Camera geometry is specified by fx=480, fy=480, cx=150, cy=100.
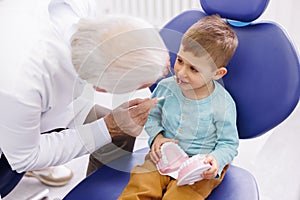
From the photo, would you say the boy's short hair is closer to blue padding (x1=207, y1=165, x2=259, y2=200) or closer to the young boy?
the young boy

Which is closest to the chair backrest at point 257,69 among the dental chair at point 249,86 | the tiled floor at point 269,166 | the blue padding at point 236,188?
the dental chair at point 249,86

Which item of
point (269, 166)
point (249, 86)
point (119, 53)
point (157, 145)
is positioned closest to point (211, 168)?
point (157, 145)

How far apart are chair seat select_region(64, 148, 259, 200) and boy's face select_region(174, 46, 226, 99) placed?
28 centimetres

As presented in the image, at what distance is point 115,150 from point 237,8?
532 mm

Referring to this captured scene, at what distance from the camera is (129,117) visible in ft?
4.13

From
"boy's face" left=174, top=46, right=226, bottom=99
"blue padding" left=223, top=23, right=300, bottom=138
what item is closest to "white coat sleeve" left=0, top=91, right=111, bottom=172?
"boy's face" left=174, top=46, right=226, bottom=99

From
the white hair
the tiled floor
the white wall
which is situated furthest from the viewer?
the white wall

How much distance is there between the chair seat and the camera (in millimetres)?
1333

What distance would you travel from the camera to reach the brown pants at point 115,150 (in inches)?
52.9

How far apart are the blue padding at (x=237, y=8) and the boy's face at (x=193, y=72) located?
20 cm

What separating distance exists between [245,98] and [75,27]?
1.74 feet

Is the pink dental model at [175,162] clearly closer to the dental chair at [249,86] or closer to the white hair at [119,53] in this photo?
the dental chair at [249,86]

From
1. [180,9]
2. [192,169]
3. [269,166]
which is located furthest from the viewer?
[180,9]

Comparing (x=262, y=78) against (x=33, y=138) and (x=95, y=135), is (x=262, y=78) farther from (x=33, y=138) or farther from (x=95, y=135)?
(x=33, y=138)
